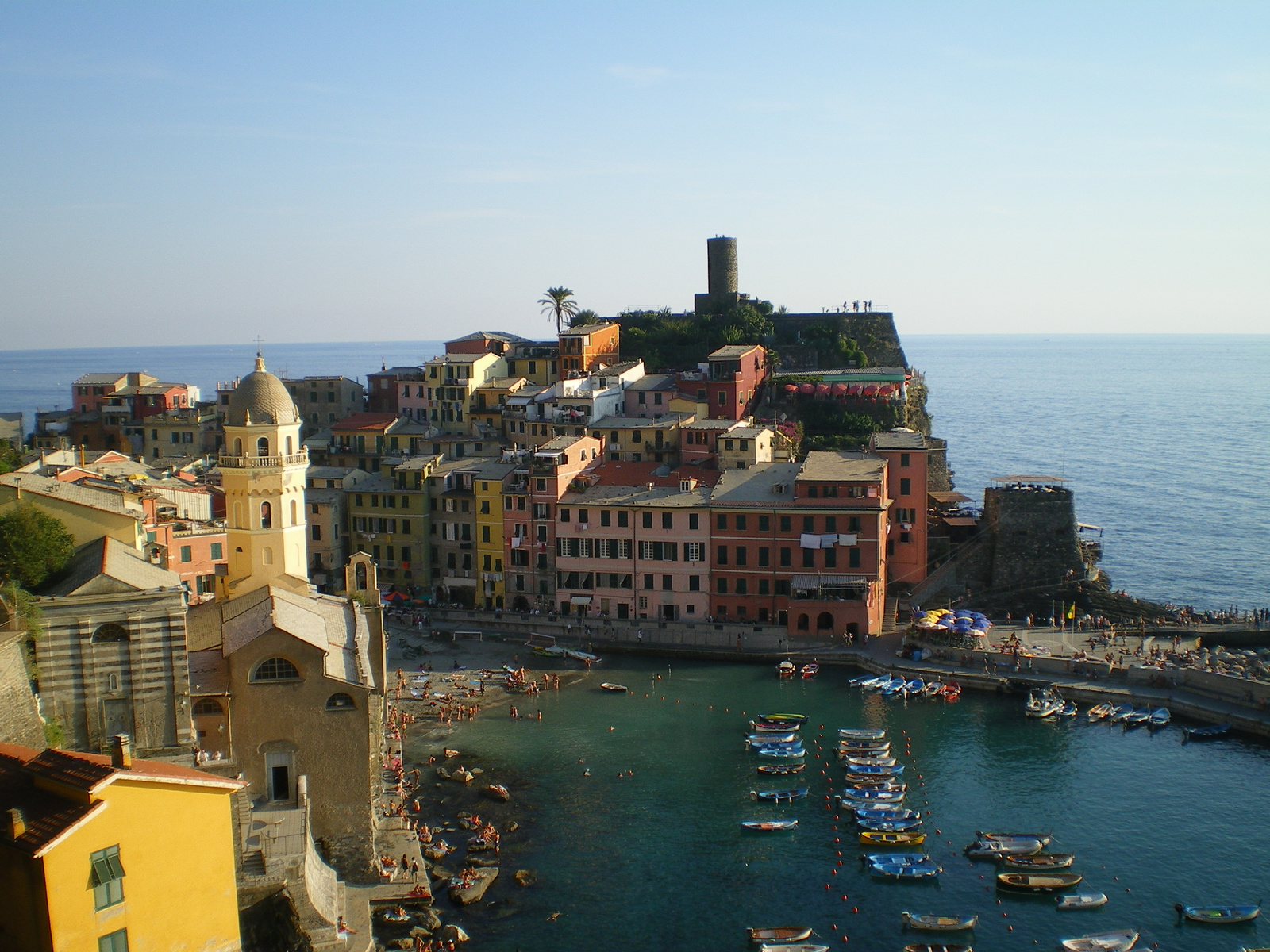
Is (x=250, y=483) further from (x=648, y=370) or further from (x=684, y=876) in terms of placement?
(x=648, y=370)

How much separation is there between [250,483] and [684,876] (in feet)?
59.5

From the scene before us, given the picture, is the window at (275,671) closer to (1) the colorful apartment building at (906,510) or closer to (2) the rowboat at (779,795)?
(2) the rowboat at (779,795)

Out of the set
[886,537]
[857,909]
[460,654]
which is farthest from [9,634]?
[886,537]

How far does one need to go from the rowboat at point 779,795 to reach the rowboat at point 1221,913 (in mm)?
12240

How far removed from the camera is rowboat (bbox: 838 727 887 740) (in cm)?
4547

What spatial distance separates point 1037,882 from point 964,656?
20.8 m

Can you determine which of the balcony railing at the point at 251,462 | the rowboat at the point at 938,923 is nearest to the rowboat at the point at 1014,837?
the rowboat at the point at 938,923

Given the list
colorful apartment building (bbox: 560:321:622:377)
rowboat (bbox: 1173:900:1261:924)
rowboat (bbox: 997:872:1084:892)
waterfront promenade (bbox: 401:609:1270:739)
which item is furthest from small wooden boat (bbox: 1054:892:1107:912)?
colorful apartment building (bbox: 560:321:622:377)

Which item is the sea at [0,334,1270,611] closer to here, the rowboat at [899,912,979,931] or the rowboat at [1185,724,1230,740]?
the rowboat at [1185,724,1230,740]

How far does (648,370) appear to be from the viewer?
3349 inches

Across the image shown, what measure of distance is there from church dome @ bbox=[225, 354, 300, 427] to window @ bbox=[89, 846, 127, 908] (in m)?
20.5

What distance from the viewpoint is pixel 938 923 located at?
3216 cm

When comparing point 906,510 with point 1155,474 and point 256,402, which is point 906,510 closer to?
point 256,402

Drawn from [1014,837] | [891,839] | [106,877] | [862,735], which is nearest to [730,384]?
[862,735]
